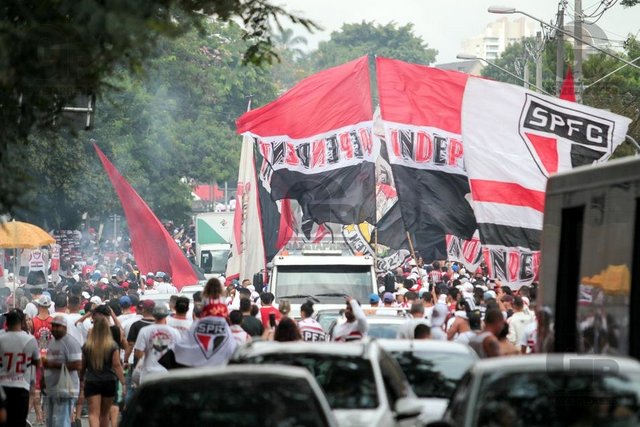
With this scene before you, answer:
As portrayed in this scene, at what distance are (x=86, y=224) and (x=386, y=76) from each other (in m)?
61.6

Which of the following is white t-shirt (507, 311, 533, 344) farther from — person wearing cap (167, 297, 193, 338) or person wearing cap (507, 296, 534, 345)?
person wearing cap (167, 297, 193, 338)

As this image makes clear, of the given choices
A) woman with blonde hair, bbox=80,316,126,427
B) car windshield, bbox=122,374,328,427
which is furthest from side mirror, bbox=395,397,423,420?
woman with blonde hair, bbox=80,316,126,427

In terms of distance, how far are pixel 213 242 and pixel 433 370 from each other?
48.1 m

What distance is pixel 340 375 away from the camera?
1045 centimetres

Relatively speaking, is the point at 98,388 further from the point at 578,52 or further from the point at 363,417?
the point at 578,52

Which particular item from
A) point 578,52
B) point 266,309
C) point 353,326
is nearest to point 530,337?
point 353,326

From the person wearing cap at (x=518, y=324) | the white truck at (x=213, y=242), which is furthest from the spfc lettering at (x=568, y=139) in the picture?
the white truck at (x=213, y=242)

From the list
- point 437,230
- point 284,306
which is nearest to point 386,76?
point 437,230

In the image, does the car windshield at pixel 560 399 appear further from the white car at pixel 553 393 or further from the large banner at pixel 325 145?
the large banner at pixel 325 145

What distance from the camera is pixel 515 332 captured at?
17.6 m

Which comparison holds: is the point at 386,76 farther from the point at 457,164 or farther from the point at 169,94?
the point at 169,94

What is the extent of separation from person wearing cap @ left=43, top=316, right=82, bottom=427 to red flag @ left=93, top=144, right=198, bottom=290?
Answer: 10009 millimetres

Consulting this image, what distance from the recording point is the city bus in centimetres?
956

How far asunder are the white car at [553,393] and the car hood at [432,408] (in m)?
3.01
